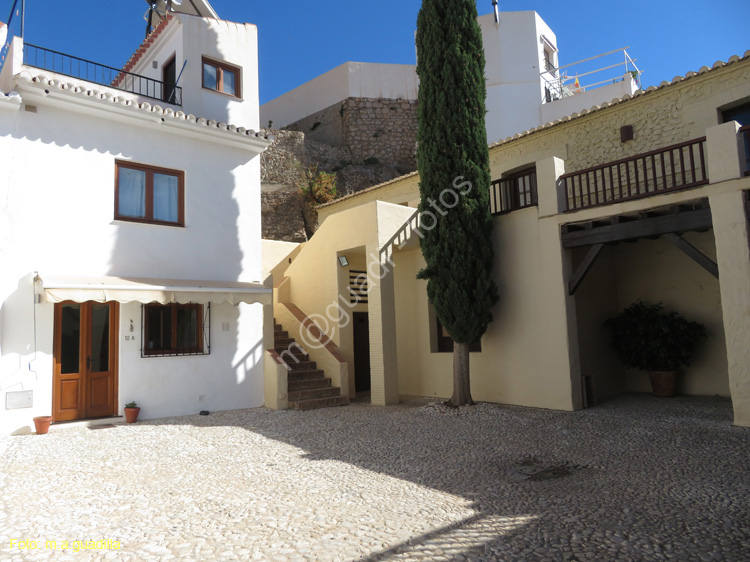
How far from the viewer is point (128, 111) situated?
39.8 feet

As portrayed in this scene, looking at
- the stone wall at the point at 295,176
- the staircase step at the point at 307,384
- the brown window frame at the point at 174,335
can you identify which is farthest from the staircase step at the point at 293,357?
the stone wall at the point at 295,176

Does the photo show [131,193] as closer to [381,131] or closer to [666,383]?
[666,383]

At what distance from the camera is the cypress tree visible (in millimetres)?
12930

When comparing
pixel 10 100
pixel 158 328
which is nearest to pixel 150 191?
pixel 10 100

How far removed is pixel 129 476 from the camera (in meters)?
7.56

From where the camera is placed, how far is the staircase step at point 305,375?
14.8 metres

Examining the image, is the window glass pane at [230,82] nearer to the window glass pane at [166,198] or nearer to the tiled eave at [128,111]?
the tiled eave at [128,111]

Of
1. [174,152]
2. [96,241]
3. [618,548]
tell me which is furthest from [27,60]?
[618,548]

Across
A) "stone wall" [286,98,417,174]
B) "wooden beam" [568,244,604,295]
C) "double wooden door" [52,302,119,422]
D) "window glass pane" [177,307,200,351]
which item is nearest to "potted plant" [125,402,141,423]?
"double wooden door" [52,302,119,422]

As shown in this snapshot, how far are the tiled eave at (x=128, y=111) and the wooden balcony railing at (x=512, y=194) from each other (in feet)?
22.5

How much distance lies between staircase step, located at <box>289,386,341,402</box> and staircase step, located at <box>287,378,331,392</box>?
5.9 inches

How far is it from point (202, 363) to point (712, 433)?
1119 cm

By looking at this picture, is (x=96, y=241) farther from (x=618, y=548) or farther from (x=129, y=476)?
(x=618, y=548)

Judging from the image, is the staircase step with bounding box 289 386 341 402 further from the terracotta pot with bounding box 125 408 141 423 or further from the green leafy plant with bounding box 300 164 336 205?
the green leafy plant with bounding box 300 164 336 205
